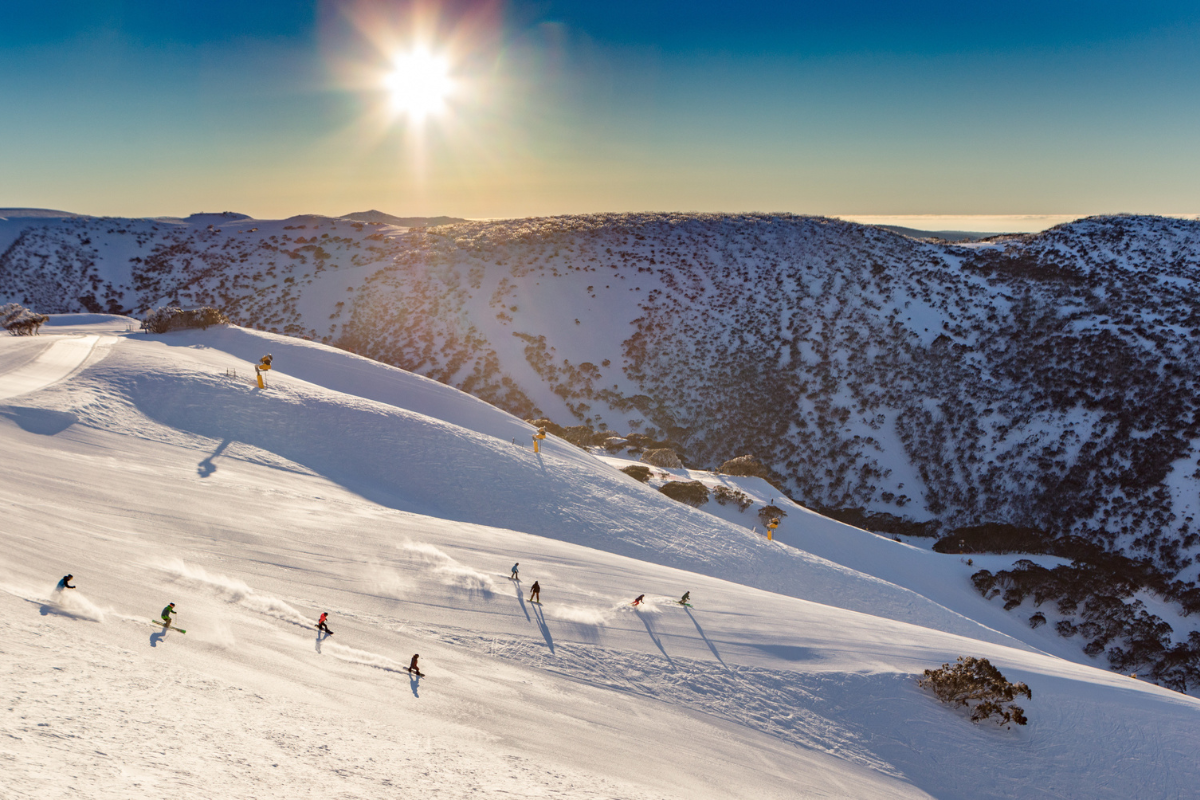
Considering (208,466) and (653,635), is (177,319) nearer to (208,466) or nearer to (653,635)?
(208,466)

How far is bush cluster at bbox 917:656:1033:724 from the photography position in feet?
45.8

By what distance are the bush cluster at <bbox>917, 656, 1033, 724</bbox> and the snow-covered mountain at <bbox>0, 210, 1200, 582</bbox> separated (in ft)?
96.5

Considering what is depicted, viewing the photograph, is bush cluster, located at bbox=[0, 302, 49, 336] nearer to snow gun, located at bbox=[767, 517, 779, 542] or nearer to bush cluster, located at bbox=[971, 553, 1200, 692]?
snow gun, located at bbox=[767, 517, 779, 542]

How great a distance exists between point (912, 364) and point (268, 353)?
176 ft

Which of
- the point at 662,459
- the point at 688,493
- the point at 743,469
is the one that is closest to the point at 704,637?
the point at 688,493

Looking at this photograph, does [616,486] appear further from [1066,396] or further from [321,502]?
[1066,396]

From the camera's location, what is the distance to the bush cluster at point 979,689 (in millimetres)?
13953

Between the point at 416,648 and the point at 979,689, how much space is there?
14.0m

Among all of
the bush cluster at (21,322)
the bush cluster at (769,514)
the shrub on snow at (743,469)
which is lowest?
the bush cluster at (769,514)

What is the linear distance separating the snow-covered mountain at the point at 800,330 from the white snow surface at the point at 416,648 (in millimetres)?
24376

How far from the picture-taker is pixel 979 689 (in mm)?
14203

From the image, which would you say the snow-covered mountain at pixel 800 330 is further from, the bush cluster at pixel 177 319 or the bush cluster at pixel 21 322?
the bush cluster at pixel 21 322

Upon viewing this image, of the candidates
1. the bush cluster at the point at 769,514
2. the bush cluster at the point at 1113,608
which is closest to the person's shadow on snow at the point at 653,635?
the bush cluster at the point at 769,514

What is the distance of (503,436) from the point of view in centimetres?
3102
